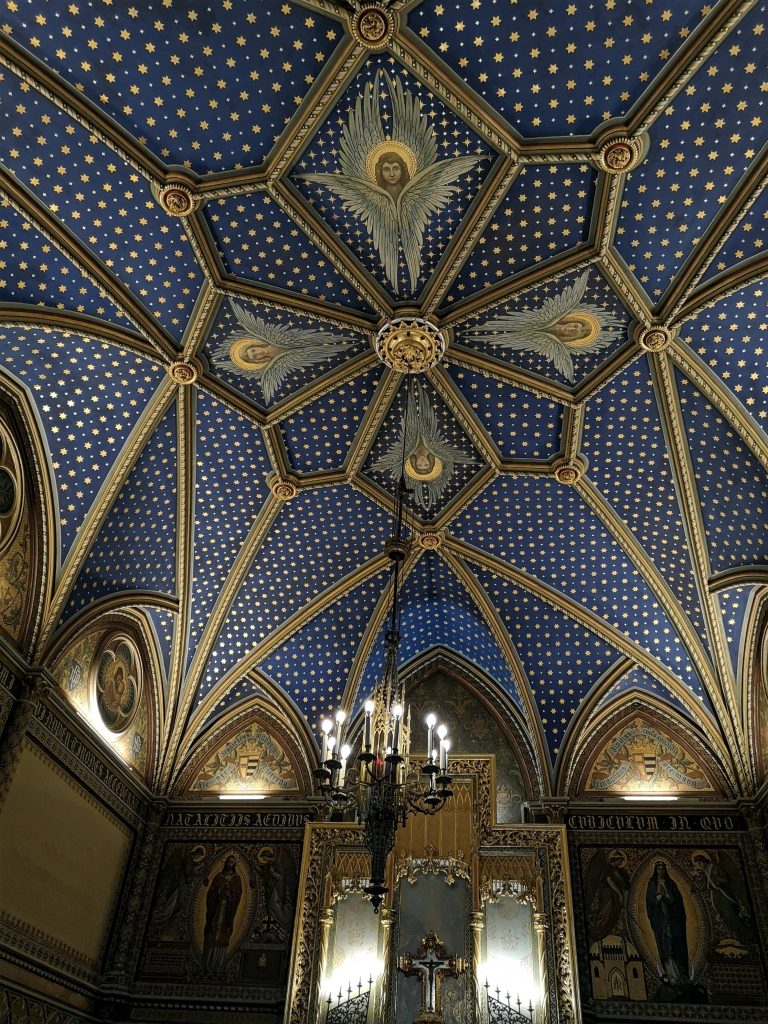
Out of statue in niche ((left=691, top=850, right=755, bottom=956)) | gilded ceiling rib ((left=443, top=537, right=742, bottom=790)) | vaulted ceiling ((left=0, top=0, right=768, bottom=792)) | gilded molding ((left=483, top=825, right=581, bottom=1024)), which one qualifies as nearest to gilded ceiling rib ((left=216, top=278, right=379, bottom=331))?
vaulted ceiling ((left=0, top=0, right=768, bottom=792))

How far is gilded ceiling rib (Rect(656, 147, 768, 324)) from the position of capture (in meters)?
10.1

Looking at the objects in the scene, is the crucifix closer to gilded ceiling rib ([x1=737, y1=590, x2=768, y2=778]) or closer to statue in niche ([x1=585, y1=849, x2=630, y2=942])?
statue in niche ([x1=585, y1=849, x2=630, y2=942])

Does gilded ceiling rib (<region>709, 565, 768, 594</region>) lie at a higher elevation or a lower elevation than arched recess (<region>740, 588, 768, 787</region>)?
higher

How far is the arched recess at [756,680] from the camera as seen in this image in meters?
13.7

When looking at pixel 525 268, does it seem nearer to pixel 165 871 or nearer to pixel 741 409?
pixel 741 409

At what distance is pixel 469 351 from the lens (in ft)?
42.7

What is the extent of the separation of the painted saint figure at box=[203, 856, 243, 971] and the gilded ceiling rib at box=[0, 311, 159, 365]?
951cm

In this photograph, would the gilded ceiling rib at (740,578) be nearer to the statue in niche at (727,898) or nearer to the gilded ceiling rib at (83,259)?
the statue in niche at (727,898)

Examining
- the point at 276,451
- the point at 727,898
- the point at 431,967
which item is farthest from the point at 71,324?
the point at 727,898

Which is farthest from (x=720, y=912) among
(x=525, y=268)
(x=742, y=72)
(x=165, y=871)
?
(x=742, y=72)

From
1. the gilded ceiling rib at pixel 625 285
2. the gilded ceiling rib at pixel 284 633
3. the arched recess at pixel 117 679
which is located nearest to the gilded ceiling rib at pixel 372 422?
the gilded ceiling rib at pixel 284 633

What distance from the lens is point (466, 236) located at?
37.4 feet

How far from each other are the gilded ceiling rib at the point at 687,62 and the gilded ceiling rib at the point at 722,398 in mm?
3307

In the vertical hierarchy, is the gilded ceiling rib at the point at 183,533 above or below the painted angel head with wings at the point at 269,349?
below
